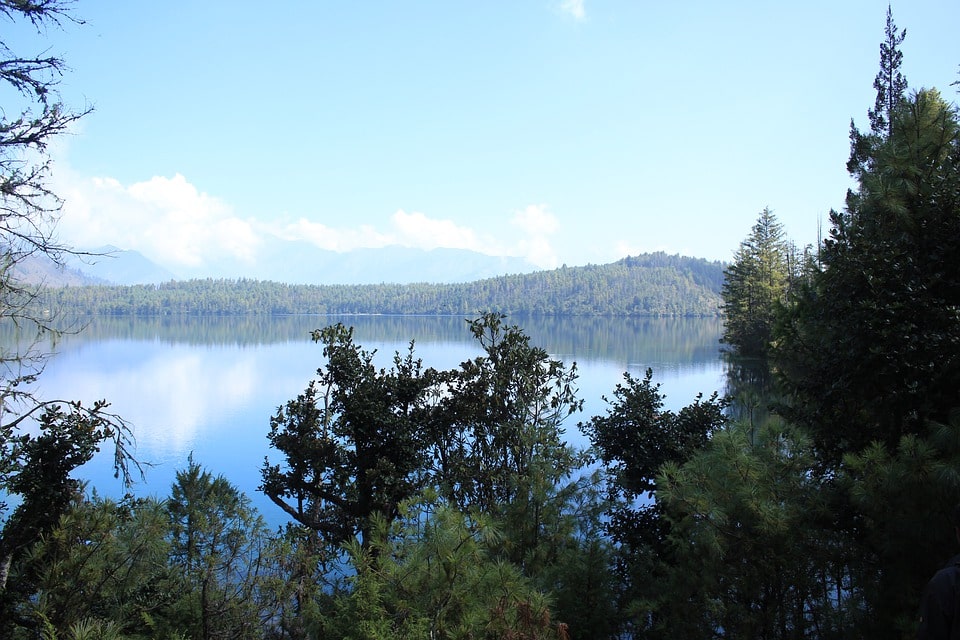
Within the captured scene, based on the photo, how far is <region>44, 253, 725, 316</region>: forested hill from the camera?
438ft

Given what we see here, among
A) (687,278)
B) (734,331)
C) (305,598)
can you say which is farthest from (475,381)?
(687,278)

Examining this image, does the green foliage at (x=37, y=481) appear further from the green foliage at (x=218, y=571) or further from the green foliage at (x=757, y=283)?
the green foliage at (x=757, y=283)

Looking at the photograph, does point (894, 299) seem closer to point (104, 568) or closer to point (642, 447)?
point (642, 447)

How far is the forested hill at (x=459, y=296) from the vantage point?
134m

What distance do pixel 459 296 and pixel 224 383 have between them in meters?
119

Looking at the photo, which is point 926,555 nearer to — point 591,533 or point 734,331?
point 591,533

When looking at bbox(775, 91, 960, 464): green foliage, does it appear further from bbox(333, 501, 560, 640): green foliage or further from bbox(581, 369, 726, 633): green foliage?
bbox(333, 501, 560, 640): green foliage

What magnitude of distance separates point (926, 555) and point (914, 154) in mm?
3169

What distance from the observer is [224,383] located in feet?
116

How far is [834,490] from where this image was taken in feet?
14.9

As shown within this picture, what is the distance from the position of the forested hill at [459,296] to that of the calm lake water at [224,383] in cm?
7010

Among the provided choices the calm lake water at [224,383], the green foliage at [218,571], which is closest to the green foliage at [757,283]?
the calm lake water at [224,383]

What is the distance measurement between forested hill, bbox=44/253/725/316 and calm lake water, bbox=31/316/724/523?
2760 inches

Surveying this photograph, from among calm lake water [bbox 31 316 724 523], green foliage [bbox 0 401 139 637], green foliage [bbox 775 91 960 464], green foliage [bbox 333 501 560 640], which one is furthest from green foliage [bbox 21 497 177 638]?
green foliage [bbox 775 91 960 464]
